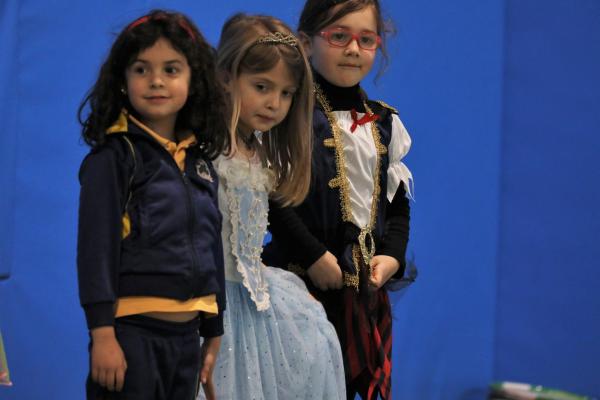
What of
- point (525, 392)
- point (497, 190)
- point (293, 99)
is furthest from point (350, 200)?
point (525, 392)

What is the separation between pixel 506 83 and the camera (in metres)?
3.87

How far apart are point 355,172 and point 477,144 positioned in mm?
1448

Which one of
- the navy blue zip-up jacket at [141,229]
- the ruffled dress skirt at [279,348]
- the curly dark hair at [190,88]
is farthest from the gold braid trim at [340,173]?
the navy blue zip-up jacket at [141,229]

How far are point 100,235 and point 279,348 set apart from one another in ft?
1.84

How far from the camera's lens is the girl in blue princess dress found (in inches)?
82.0

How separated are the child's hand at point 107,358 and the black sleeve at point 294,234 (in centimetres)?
62

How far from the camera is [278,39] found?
216 cm

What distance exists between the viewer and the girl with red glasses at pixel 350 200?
238 centimetres

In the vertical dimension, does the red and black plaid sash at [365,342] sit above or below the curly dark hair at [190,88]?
below

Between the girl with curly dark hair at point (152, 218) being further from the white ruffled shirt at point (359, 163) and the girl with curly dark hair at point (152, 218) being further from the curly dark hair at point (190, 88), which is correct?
the white ruffled shirt at point (359, 163)

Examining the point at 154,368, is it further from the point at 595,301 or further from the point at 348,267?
the point at 595,301

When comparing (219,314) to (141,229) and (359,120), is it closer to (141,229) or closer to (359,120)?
(141,229)

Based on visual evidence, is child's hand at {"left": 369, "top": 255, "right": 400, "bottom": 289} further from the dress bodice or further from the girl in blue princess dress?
the dress bodice

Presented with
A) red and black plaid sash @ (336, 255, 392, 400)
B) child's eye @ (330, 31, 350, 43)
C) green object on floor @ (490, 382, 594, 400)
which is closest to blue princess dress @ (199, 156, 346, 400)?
red and black plaid sash @ (336, 255, 392, 400)
